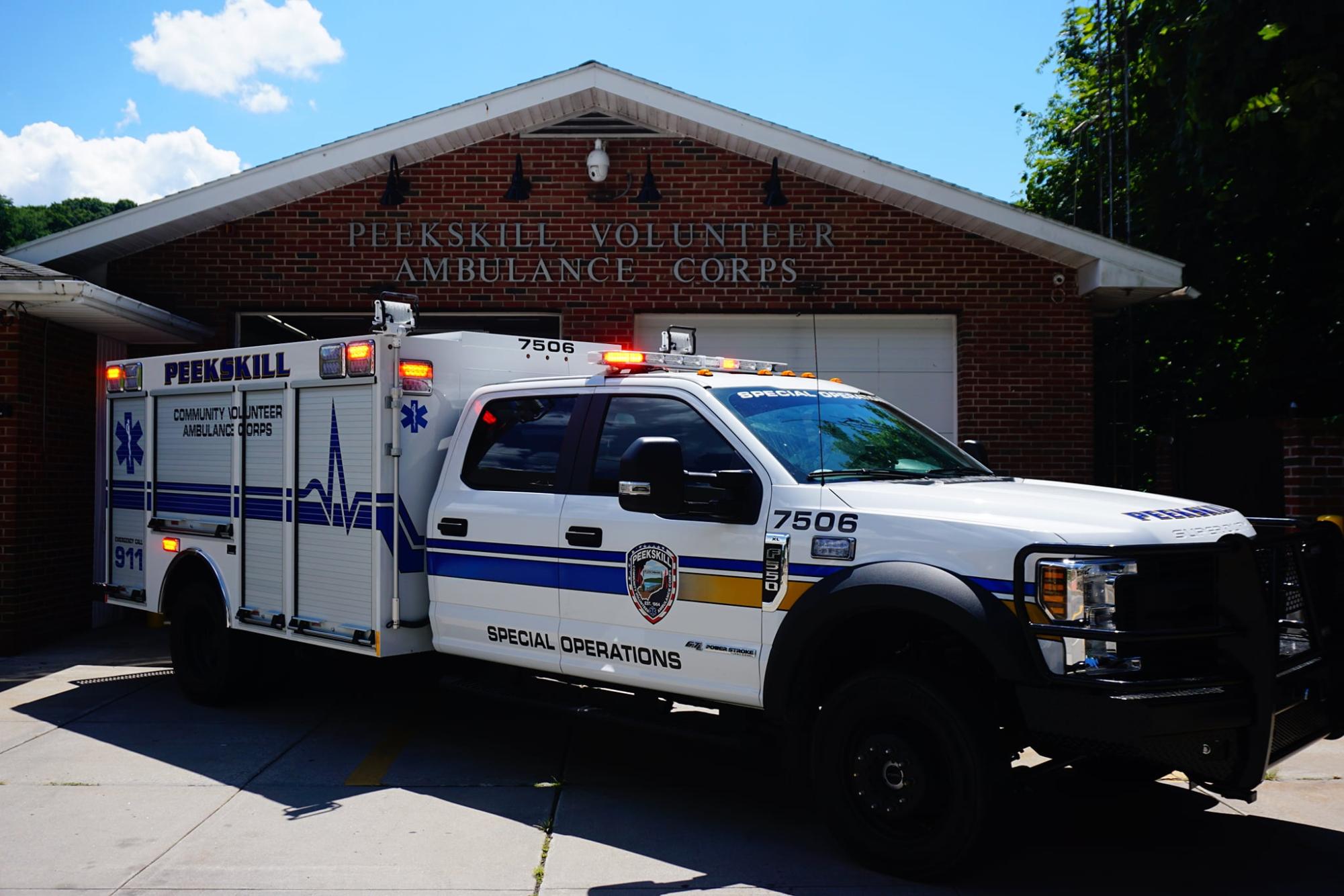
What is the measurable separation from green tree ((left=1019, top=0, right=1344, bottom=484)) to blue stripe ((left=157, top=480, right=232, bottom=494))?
8.39 m

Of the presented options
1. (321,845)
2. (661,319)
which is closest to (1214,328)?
(661,319)

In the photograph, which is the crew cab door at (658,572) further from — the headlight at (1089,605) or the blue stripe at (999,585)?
the headlight at (1089,605)

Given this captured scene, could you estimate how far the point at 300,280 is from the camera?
36.6ft

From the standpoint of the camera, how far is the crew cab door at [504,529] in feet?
18.9

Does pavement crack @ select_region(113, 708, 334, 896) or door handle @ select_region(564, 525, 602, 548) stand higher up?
door handle @ select_region(564, 525, 602, 548)

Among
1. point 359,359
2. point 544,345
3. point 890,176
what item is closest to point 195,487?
point 359,359

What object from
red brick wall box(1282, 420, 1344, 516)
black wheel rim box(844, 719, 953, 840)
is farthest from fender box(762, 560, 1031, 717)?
red brick wall box(1282, 420, 1344, 516)

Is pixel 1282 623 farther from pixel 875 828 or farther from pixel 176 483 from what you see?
pixel 176 483

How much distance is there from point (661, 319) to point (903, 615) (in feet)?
23.1

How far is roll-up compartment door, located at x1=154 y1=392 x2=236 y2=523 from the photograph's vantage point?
7441mm

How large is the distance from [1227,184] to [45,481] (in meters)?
11.8

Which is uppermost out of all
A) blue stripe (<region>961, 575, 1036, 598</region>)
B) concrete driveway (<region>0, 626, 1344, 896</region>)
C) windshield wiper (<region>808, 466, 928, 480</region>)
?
windshield wiper (<region>808, 466, 928, 480</region>)

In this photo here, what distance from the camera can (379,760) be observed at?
6316 millimetres

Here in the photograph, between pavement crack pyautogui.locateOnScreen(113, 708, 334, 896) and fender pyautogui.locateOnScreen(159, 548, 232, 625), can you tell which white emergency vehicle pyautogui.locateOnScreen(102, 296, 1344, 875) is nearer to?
fender pyautogui.locateOnScreen(159, 548, 232, 625)
